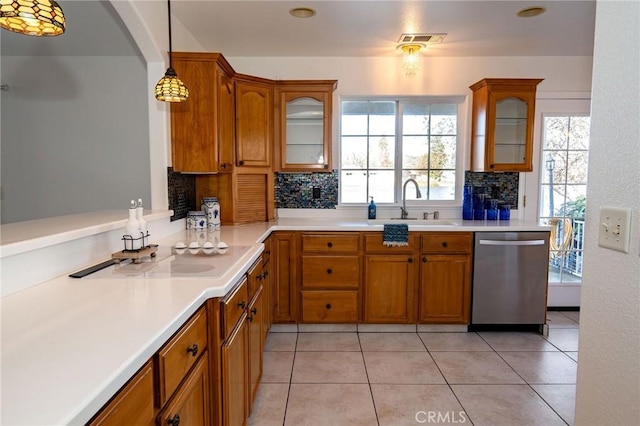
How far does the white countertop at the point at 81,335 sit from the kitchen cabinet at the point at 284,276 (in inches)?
58.1

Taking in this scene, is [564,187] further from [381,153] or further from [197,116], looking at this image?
[197,116]

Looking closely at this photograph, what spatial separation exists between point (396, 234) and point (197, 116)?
1768mm

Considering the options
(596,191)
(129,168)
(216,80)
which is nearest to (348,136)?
(216,80)

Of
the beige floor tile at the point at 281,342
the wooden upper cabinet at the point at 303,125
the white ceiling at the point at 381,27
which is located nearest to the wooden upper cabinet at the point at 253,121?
the wooden upper cabinet at the point at 303,125

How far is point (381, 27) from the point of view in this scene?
2.86m

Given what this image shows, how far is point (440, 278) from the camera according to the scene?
314 centimetres

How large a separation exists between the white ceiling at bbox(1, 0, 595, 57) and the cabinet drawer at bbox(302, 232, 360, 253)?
1.61 meters

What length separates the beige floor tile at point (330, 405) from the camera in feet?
6.61

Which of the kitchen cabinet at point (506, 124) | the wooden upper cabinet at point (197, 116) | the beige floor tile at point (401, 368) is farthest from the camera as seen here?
the kitchen cabinet at point (506, 124)

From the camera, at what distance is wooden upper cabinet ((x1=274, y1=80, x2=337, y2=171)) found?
Result: 335cm

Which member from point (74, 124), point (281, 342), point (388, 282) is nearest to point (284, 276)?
point (281, 342)

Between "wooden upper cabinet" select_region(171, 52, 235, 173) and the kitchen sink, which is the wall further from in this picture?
the kitchen sink

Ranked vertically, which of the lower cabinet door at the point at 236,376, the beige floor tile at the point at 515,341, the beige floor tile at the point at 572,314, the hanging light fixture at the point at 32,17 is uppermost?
the hanging light fixture at the point at 32,17

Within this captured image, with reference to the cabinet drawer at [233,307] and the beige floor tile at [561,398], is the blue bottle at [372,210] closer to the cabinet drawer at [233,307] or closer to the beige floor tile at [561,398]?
the beige floor tile at [561,398]
